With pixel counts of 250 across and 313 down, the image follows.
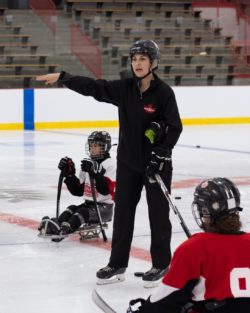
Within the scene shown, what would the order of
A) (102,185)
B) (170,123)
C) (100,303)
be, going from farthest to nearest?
(102,185) → (170,123) → (100,303)

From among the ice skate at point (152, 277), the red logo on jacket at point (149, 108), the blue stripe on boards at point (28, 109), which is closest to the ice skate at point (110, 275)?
the ice skate at point (152, 277)

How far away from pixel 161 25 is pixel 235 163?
10806 millimetres

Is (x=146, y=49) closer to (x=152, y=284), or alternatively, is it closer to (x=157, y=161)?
(x=157, y=161)

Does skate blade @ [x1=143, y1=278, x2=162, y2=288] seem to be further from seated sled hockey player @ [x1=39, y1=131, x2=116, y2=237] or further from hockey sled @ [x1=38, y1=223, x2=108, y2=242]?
hockey sled @ [x1=38, y1=223, x2=108, y2=242]

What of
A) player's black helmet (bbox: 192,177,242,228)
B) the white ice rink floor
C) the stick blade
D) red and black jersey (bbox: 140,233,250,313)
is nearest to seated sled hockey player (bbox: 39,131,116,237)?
the white ice rink floor

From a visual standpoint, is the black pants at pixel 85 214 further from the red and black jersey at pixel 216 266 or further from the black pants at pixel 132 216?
the red and black jersey at pixel 216 266

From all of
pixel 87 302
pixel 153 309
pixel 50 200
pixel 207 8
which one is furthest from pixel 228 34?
pixel 153 309

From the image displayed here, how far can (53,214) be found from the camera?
7.26 meters

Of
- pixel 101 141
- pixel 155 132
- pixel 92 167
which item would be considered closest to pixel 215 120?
pixel 101 141

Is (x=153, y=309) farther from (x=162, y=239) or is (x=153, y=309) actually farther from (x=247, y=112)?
(x=247, y=112)

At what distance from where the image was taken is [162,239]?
484 centimetres

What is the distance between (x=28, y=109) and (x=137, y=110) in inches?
447

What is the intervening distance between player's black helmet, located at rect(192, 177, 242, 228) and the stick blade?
149 cm

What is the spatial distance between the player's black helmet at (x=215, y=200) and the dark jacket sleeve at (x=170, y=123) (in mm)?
1804
